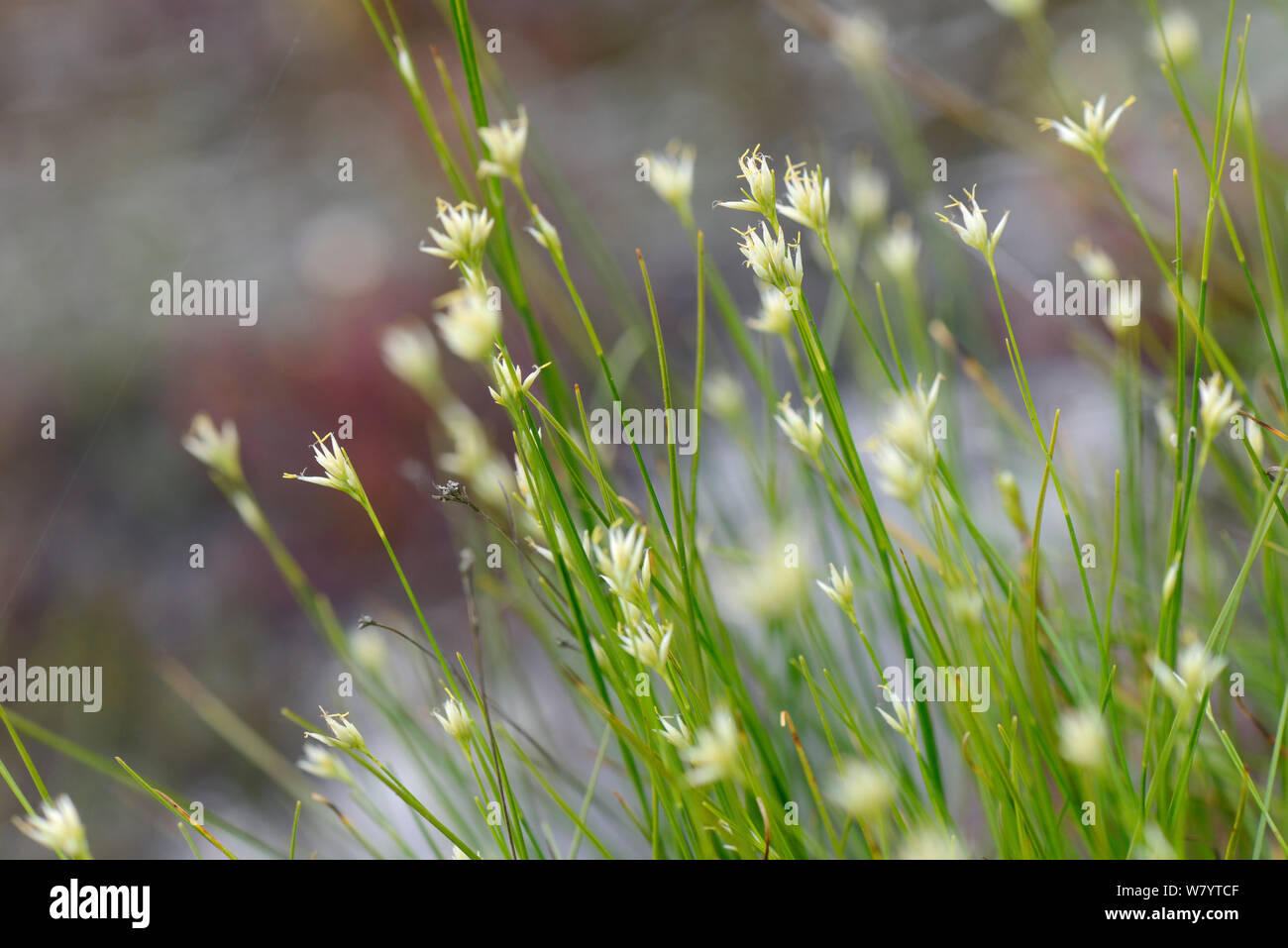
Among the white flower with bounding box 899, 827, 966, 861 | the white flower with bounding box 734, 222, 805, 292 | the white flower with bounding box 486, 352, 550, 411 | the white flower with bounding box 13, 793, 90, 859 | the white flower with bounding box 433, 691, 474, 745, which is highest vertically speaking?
the white flower with bounding box 734, 222, 805, 292

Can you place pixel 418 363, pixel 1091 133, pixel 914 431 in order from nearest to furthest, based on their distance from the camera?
pixel 914 431, pixel 1091 133, pixel 418 363

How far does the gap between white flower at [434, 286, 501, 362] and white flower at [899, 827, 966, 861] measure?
35cm

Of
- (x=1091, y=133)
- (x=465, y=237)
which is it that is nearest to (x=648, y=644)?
(x=465, y=237)

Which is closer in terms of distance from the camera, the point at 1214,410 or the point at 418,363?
the point at 1214,410

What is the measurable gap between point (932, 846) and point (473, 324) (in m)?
0.36

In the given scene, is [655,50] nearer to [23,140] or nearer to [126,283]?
[126,283]

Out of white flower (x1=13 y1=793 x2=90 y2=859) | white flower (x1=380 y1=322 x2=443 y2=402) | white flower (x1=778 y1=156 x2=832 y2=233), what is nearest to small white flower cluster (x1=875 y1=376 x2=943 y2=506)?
white flower (x1=778 y1=156 x2=832 y2=233)

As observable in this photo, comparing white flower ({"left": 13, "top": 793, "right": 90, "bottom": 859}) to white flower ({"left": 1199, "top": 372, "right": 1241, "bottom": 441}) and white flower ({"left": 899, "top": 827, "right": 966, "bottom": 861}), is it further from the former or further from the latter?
white flower ({"left": 1199, "top": 372, "right": 1241, "bottom": 441})

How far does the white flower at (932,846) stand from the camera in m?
0.44

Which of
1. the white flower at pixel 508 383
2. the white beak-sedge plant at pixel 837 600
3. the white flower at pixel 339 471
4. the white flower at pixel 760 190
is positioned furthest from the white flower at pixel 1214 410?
the white flower at pixel 339 471

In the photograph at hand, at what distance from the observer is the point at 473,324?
1.50ft

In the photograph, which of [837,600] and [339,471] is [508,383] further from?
[837,600]

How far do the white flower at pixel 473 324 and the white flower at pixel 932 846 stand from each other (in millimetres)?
350

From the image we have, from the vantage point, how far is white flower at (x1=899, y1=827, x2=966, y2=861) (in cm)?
44
